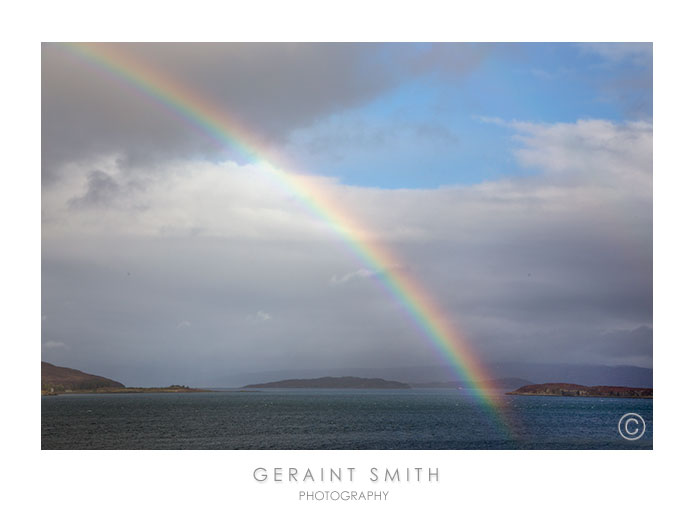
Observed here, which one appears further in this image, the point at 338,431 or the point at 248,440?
the point at 338,431

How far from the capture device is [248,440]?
159 ft

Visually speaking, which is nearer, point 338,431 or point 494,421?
point 338,431

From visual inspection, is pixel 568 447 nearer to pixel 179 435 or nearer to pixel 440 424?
pixel 440 424

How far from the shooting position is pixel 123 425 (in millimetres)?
65438
